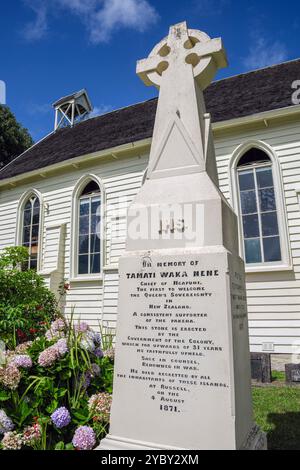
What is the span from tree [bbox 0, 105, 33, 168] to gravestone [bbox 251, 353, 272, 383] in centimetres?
2712

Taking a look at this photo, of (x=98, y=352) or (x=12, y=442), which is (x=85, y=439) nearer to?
(x=12, y=442)

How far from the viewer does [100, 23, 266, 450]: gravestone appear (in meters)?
2.51

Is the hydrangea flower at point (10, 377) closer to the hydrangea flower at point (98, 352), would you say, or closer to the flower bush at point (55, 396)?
the flower bush at point (55, 396)

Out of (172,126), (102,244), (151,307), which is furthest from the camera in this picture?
(102,244)

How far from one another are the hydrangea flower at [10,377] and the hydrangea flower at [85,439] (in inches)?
32.8

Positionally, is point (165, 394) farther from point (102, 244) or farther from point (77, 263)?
point (77, 263)

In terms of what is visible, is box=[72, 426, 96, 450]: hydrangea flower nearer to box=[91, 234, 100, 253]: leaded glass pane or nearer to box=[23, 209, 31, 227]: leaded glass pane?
box=[91, 234, 100, 253]: leaded glass pane

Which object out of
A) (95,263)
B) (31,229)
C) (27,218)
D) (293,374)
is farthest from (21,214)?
(293,374)

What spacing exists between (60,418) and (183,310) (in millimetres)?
1543

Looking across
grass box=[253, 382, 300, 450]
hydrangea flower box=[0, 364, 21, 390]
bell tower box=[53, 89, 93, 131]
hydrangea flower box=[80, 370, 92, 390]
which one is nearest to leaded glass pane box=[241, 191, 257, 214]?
grass box=[253, 382, 300, 450]

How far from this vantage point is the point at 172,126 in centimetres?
337

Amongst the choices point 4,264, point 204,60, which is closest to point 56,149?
point 4,264

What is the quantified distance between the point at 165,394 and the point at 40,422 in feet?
4.18

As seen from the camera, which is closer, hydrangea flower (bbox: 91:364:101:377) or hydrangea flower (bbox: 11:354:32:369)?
hydrangea flower (bbox: 11:354:32:369)
